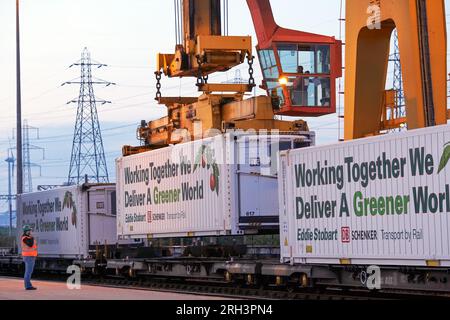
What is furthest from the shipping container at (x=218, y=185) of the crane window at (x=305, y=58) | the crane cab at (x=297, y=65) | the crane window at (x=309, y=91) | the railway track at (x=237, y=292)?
the crane window at (x=305, y=58)

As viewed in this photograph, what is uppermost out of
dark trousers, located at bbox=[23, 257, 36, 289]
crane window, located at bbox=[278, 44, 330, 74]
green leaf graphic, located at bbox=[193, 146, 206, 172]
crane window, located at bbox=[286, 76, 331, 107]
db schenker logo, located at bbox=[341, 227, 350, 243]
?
crane window, located at bbox=[278, 44, 330, 74]

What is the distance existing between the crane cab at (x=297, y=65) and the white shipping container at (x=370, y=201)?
63.6 feet

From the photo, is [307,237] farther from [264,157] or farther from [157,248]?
[157,248]

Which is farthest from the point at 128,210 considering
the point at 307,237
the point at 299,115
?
the point at 299,115

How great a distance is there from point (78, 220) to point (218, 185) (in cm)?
937

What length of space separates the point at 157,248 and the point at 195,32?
668 centimetres

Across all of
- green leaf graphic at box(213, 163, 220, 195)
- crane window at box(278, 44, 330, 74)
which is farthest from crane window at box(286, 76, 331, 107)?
green leaf graphic at box(213, 163, 220, 195)

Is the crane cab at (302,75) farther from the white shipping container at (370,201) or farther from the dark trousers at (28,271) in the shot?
the white shipping container at (370,201)

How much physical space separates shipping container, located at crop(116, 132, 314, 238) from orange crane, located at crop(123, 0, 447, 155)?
1930mm

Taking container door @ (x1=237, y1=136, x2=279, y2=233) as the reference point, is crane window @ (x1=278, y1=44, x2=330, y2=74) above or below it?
above

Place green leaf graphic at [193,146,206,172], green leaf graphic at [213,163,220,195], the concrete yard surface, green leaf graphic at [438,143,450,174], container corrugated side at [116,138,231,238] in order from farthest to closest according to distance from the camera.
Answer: green leaf graphic at [193,146,206,172]
container corrugated side at [116,138,231,238]
green leaf graphic at [213,163,220,195]
the concrete yard surface
green leaf graphic at [438,143,450,174]

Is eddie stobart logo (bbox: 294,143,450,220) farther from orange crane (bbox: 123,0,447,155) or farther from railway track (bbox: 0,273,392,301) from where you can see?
orange crane (bbox: 123,0,447,155)

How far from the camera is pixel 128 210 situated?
102ft

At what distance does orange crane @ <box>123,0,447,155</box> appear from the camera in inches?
993
